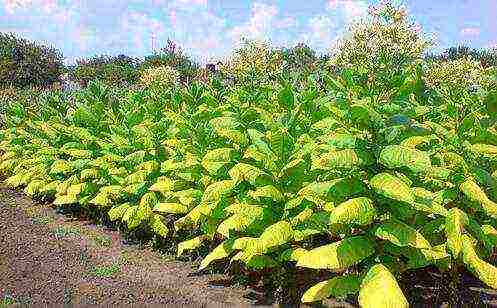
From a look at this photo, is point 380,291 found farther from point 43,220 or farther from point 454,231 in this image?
point 43,220

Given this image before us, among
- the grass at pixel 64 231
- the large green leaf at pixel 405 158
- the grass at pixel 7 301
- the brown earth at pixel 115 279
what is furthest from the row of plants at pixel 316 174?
the grass at pixel 7 301

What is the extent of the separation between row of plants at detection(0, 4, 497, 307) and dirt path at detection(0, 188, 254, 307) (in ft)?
1.19

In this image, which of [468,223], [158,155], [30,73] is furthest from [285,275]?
[30,73]

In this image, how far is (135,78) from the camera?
44.6 metres

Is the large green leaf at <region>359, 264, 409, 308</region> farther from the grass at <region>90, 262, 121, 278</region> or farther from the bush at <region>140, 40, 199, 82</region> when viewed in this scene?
the bush at <region>140, 40, 199, 82</region>

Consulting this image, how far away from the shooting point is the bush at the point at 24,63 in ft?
127

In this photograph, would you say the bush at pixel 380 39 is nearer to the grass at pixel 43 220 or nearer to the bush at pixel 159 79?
the bush at pixel 159 79

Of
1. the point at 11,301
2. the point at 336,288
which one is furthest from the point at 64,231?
the point at 336,288

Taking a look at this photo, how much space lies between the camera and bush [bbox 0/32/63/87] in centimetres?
3878

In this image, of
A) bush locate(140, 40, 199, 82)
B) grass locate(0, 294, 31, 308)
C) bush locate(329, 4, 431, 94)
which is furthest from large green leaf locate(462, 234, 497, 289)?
bush locate(140, 40, 199, 82)

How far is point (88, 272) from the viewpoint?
6.93m

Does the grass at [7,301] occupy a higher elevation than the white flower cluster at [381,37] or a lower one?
lower

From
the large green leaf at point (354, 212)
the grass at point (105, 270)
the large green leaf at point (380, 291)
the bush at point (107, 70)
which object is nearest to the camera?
the large green leaf at point (380, 291)

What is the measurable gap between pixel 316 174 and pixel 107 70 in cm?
4194
